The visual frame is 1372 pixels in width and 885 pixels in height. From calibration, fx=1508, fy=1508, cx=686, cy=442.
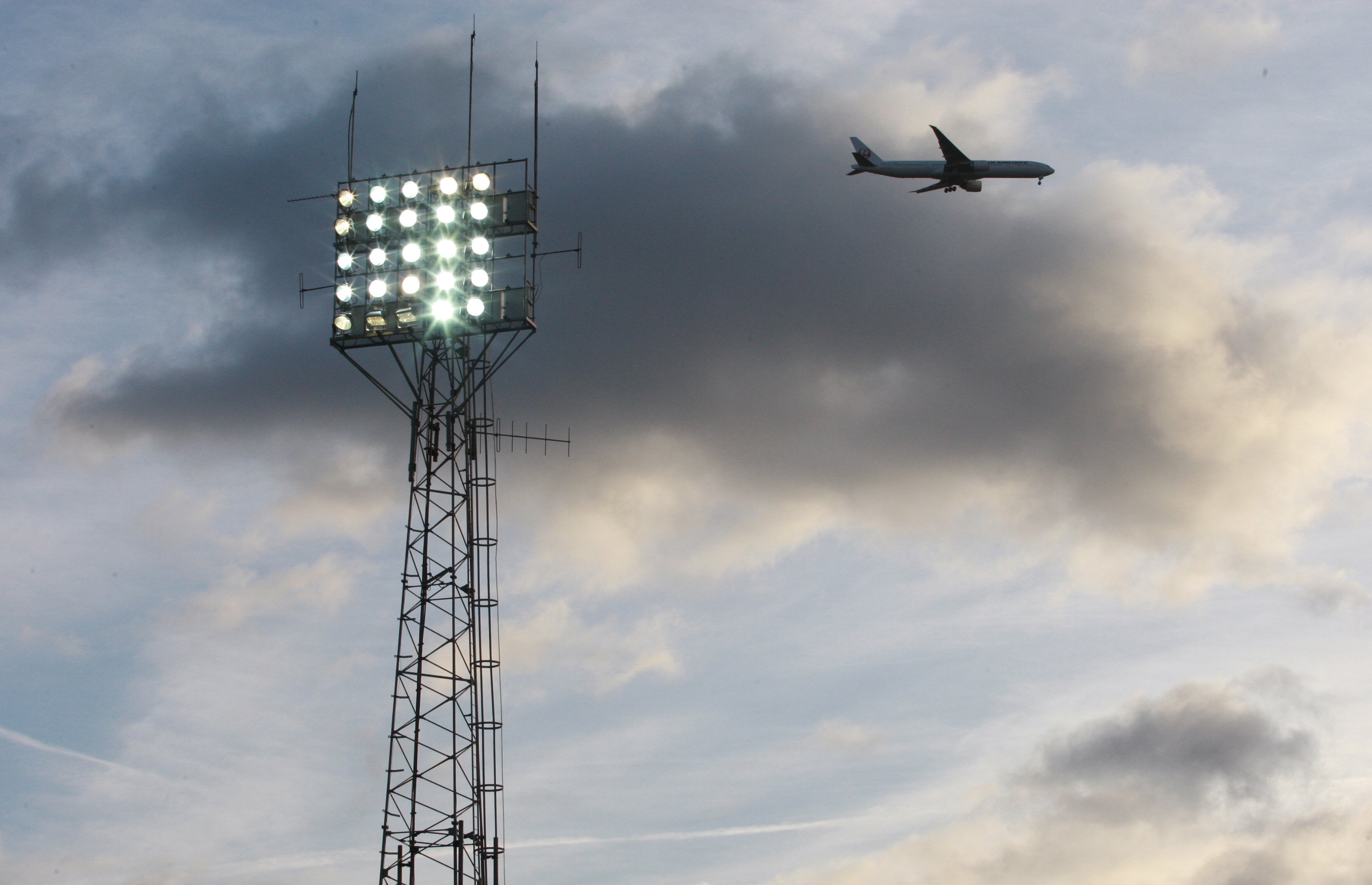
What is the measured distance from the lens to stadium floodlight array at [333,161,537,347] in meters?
50.2

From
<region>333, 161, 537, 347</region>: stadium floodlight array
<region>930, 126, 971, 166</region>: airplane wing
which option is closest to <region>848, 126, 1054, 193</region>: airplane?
<region>930, 126, 971, 166</region>: airplane wing

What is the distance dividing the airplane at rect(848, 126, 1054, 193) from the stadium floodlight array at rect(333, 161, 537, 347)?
174 ft

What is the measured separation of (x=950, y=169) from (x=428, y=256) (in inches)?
2320

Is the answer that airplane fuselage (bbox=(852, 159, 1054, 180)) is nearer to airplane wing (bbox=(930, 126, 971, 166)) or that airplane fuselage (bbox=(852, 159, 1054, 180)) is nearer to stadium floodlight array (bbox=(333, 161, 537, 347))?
airplane wing (bbox=(930, 126, 971, 166))

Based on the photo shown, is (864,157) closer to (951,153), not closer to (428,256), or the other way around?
(951,153)

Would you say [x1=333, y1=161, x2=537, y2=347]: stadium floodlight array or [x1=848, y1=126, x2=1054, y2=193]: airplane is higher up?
[x1=848, y1=126, x2=1054, y2=193]: airplane

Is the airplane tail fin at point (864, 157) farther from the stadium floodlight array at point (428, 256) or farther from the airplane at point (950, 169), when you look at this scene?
the stadium floodlight array at point (428, 256)

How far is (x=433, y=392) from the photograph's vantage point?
165 ft

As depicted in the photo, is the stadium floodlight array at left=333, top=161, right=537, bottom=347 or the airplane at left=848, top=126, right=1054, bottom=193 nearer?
the stadium floodlight array at left=333, top=161, right=537, bottom=347

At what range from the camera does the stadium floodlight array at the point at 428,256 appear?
165 feet

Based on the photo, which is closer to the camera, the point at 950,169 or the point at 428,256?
the point at 428,256

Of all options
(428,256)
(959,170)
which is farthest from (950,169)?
(428,256)

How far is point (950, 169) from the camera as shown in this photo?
102m

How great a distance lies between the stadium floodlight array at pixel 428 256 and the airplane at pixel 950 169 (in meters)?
53.0
